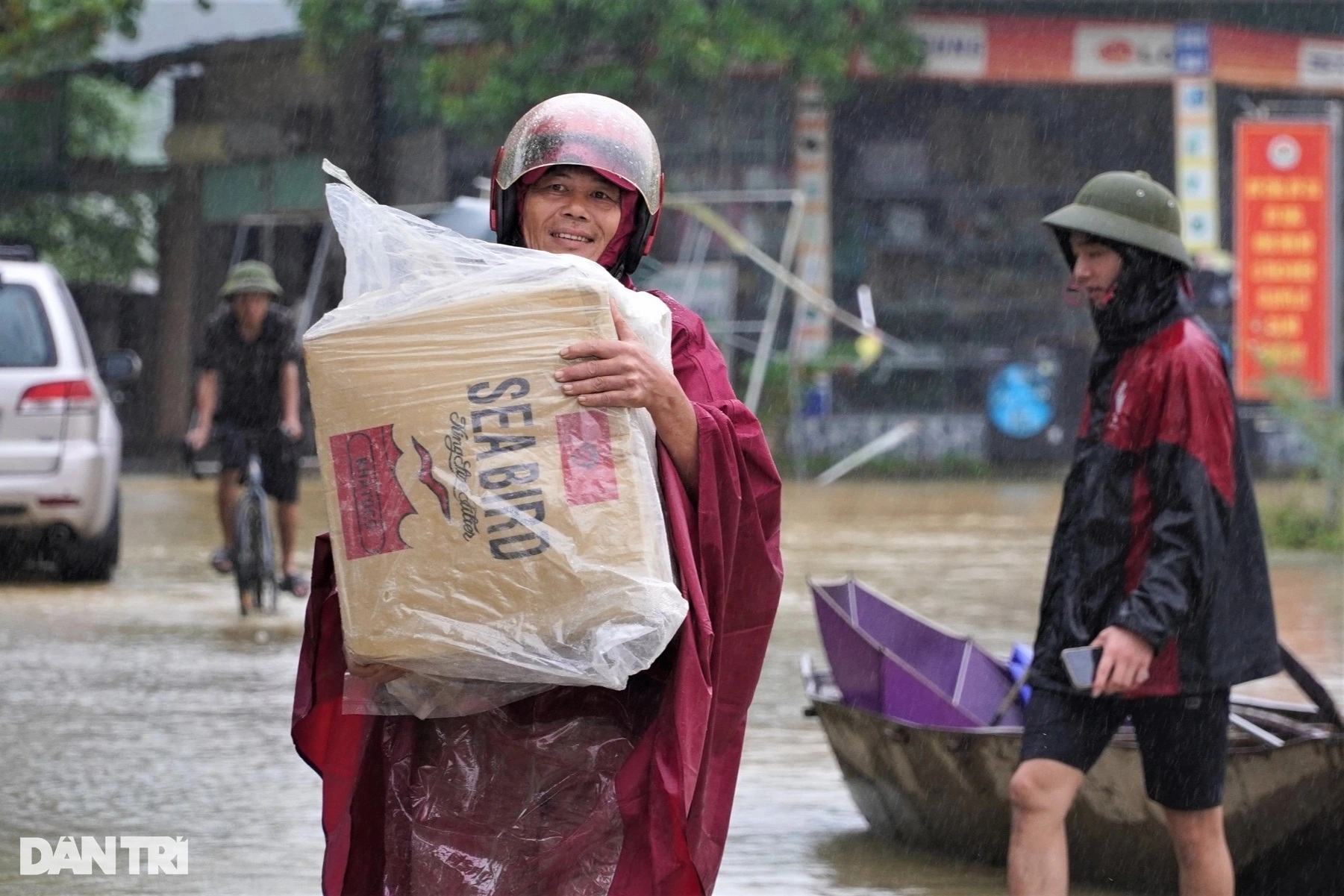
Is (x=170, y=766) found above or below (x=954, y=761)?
below

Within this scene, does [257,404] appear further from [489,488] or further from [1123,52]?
[1123,52]

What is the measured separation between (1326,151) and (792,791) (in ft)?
50.3

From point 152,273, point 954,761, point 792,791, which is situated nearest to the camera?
point 954,761

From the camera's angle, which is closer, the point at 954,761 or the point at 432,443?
the point at 432,443

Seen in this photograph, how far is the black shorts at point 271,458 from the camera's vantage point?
33.4 ft

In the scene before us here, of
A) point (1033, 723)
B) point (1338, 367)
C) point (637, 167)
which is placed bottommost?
point (1338, 367)

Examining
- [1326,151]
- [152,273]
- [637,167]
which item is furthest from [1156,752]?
[152,273]

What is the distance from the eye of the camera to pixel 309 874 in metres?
5.08

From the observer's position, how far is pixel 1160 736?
12.8 feet

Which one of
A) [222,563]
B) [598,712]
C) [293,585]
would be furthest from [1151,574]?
[222,563]

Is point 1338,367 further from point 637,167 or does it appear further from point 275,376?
point 637,167

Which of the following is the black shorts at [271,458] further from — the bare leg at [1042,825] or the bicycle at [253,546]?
the bare leg at [1042,825]

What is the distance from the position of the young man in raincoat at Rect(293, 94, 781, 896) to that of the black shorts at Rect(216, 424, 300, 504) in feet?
24.9

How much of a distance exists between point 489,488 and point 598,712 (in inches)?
15.5
